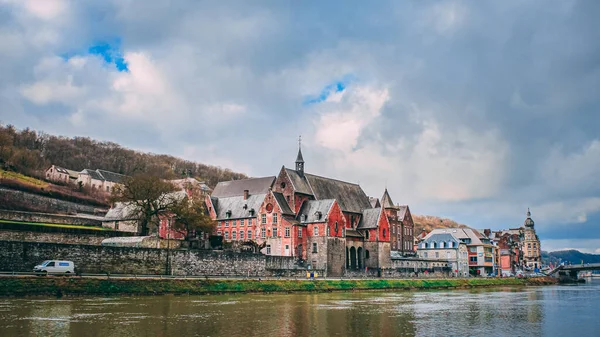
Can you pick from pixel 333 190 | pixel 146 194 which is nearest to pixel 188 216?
pixel 146 194

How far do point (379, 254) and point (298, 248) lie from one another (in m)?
14.6

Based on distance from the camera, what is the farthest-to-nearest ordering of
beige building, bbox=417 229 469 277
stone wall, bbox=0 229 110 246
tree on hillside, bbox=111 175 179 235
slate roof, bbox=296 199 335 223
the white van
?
beige building, bbox=417 229 469 277
slate roof, bbox=296 199 335 223
tree on hillside, bbox=111 175 179 235
stone wall, bbox=0 229 110 246
the white van

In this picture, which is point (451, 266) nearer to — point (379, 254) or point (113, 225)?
point (379, 254)

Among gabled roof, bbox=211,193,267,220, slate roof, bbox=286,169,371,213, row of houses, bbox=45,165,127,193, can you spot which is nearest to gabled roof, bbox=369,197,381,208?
slate roof, bbox=286,169,371,213

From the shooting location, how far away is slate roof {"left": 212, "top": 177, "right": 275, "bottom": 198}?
10681 cm

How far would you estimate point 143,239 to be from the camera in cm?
5853

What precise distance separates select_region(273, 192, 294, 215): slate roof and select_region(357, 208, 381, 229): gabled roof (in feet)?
44.5

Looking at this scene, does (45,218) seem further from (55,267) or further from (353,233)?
(353,233)

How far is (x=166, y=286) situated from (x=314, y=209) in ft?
120

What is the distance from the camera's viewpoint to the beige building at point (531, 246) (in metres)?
170

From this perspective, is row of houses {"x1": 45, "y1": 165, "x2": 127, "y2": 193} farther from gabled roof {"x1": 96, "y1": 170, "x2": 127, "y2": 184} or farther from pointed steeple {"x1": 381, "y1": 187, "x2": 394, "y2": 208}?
pointed steeple {"x1": 381, "y1": 187, "x2": 394, "y2": 208}

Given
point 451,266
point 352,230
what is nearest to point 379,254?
point 352,230

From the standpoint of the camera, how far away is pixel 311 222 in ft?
252

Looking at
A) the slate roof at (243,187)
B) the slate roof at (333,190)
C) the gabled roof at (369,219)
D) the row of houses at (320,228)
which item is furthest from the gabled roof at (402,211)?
the gabled roof at (369,219)
